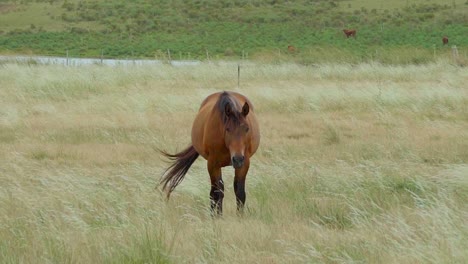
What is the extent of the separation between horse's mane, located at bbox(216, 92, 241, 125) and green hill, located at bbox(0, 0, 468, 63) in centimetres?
2952

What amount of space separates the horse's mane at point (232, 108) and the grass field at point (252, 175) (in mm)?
917

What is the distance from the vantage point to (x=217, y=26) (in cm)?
5228

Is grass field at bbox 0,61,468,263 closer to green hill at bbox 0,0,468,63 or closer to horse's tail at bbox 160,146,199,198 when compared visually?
horse's tail at bbox 160,146,199,198

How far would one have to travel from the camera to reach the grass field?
6.45 metres

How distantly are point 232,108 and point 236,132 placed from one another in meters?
0.25

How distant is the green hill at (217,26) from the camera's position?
4316 cm

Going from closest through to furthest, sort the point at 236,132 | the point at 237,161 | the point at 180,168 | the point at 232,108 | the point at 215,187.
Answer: the point at 237,161
the point at 236,132
the point at 232,108
the point at 215,187
the point at 180,168

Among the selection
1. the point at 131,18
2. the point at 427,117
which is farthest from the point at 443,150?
the point at 131,18

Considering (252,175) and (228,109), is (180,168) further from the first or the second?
(228,109)

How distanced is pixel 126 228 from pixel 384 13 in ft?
162

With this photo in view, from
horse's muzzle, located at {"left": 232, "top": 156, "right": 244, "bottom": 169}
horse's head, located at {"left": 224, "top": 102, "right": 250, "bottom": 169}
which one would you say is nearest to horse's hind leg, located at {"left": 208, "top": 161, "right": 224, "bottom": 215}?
horse's head, located at {"left": 224, "top": 102, "right": 250, "bottom": 169}

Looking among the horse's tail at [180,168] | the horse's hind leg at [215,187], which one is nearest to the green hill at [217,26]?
the horse's tail at [180,168]

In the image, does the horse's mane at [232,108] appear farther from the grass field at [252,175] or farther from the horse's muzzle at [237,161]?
the grass field at [252,175]

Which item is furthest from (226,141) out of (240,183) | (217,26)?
(217,26)
